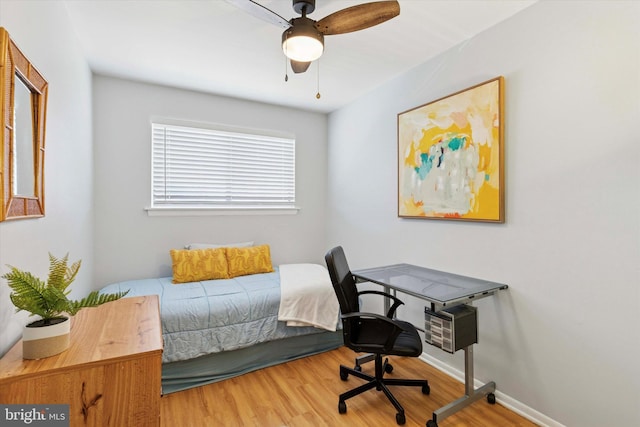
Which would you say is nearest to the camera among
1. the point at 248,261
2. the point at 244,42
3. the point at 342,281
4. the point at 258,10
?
the point at 258,10

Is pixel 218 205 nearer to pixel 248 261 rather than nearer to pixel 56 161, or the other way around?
pixel 248 261

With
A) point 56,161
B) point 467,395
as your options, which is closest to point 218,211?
point 56,161

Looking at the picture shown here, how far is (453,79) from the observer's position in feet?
7.99

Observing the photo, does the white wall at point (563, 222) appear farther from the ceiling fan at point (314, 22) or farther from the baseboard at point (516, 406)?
the ceiling fan at point (314, 22)

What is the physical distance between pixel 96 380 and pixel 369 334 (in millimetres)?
1559

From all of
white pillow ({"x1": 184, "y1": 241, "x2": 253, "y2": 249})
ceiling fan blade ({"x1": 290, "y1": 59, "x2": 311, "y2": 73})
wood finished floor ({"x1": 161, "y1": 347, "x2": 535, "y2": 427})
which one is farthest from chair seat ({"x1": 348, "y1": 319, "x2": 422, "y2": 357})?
white pillow ({"x1": 184, "y1": 241, "x2": 253, "y2": 249})

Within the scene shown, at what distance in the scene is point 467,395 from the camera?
2035 millimetres

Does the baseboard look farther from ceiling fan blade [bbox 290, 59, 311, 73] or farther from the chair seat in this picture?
ceiling fan blade [bbox 290, 59, 311, 73]

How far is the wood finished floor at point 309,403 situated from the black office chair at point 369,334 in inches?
4.2

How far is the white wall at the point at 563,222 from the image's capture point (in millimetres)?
1588

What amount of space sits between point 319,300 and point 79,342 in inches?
73.8

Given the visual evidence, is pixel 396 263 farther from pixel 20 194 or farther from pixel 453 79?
pixel 20 194

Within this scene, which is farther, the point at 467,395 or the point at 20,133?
the point at 467,395

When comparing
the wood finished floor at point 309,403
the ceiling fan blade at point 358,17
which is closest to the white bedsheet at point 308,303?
Result: the wood finished floor at point 309,403
